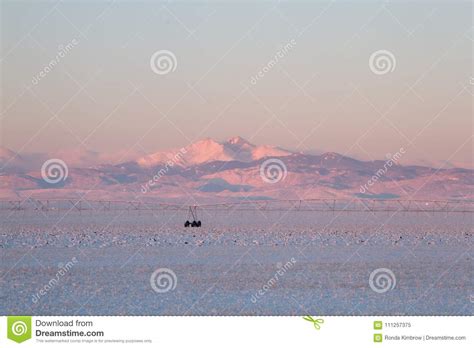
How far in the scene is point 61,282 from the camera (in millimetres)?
28969

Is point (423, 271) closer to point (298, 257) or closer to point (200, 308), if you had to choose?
point (298, 257)

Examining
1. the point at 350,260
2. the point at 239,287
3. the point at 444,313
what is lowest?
the point at 444,313

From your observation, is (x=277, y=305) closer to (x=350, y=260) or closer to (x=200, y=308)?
(x=200, y=308)

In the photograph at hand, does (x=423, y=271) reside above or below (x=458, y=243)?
below
